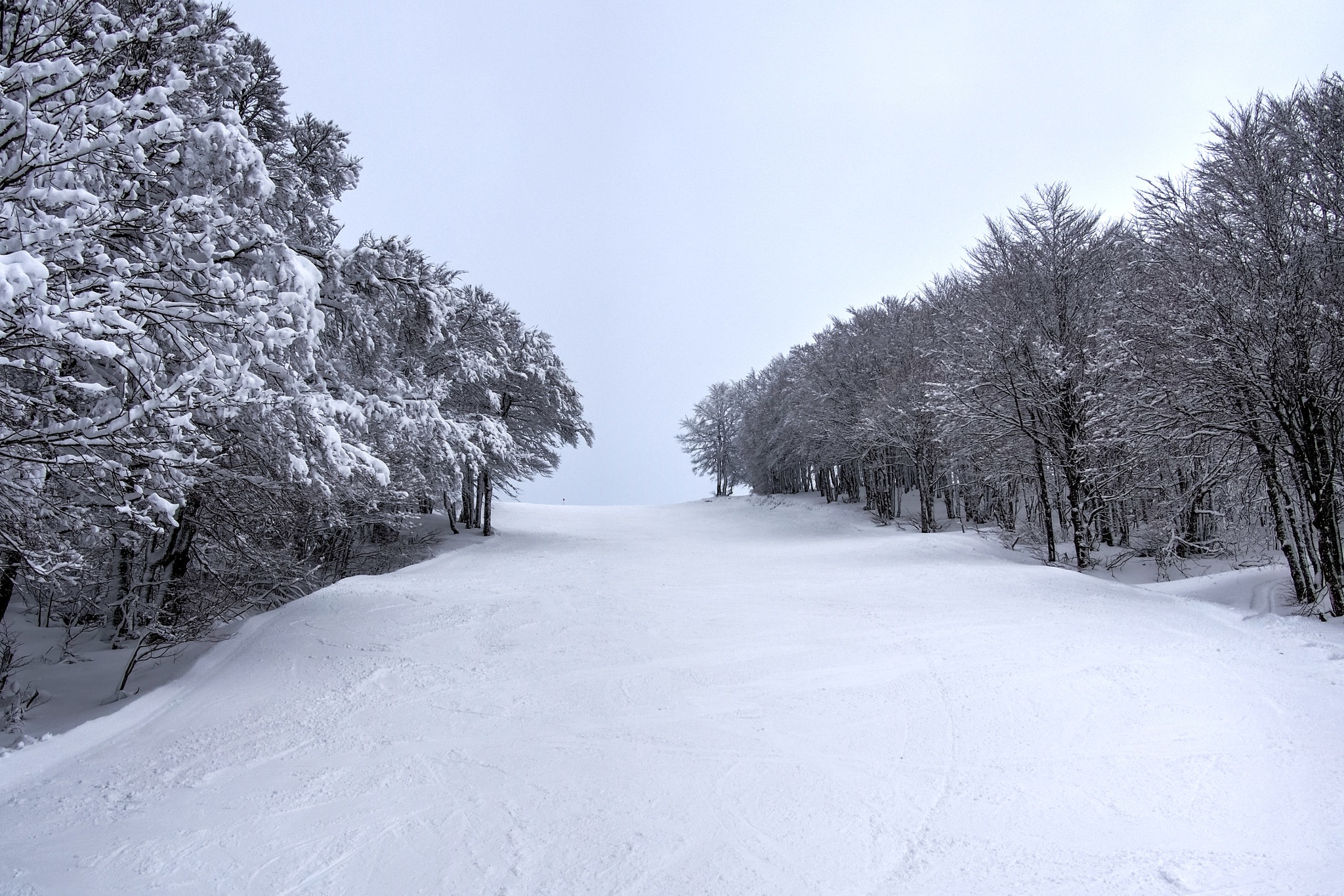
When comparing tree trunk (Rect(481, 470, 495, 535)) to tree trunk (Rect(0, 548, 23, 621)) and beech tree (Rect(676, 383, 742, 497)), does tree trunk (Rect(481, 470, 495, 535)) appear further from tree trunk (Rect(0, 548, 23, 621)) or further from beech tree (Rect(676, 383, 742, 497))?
beech tree (Rect(676, 383, 742, 497))

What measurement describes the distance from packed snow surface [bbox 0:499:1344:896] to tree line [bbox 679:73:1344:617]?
7.69 feet

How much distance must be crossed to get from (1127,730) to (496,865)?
4.73 metres

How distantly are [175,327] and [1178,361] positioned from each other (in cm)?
1146

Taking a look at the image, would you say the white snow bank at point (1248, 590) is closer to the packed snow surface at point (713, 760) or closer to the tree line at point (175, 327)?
the packed snow surface at point (713, 760)

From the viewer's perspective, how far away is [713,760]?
4367 mm

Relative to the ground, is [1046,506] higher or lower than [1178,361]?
lower

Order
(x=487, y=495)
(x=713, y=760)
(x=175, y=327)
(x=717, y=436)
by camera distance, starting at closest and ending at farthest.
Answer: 1. (x=713, y=760)
2. (x=175, y=327)
3. (x=487, y=495)
4. (x=717, y=436)

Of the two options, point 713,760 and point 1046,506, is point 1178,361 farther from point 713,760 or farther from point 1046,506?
point 713,760

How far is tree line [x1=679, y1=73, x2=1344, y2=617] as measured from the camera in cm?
779

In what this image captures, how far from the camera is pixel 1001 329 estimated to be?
13484 millimetres

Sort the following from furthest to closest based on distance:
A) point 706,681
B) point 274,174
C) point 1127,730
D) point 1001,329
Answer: point 1001,329
point 274,174
point 706,681
point 1127,730

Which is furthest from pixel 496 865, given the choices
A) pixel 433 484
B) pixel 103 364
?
pixel 433 484

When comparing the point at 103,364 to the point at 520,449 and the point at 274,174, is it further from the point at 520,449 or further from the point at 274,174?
the point at 520,449

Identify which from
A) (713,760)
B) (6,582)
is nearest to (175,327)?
(713,760)
